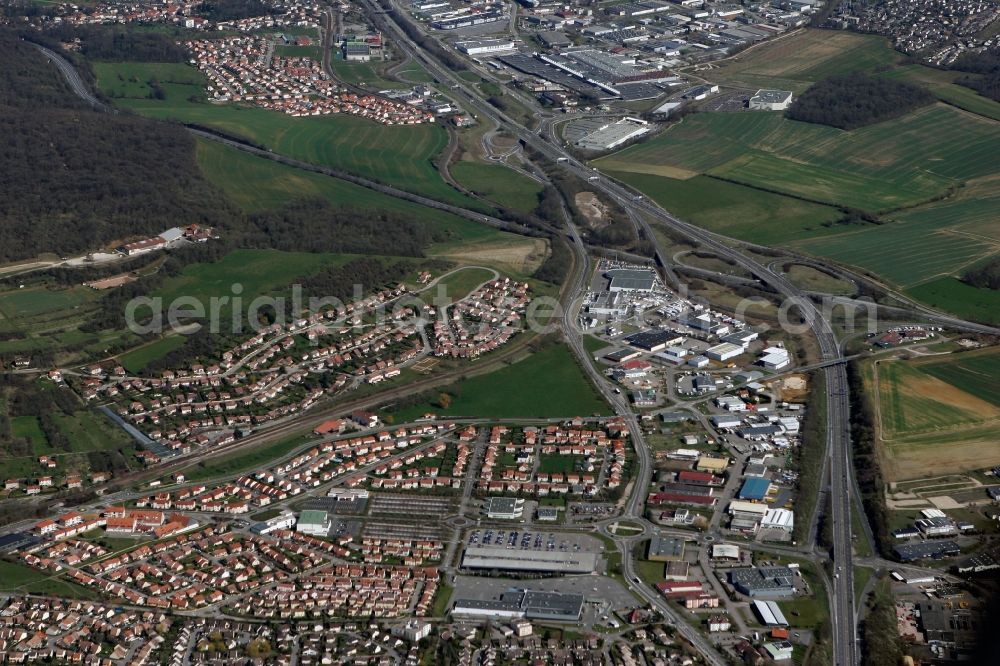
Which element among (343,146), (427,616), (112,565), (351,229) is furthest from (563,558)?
(343,146)

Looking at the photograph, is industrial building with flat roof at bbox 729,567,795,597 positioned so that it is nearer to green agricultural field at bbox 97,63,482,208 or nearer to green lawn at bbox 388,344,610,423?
green lawn at bbox 388,344,610,423

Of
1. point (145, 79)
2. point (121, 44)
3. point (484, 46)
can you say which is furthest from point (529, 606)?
point (121, 44)

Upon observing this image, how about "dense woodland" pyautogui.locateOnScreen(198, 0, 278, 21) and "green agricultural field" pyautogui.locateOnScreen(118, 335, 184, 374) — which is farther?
"dense woodland" pyautogui.locateOnScreen(198, 0, 278, 21)

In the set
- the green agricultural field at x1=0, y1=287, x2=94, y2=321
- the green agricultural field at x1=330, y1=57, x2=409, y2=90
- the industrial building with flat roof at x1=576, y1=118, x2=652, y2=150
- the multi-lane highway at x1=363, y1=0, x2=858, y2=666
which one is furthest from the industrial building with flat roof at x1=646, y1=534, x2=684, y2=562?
the green agricultural field at x1=330, y1=57, x2=409, y2=90

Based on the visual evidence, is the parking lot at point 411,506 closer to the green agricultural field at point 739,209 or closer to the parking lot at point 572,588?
the parking lot at point 572,588

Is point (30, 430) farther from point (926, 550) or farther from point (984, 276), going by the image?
point (984, 276)

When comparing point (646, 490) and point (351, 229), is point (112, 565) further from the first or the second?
point (351, 229)

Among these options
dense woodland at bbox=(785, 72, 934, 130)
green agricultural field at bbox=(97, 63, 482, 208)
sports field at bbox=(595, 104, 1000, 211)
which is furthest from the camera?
dense woodland at bbox=(785, 72, 934, 130)
